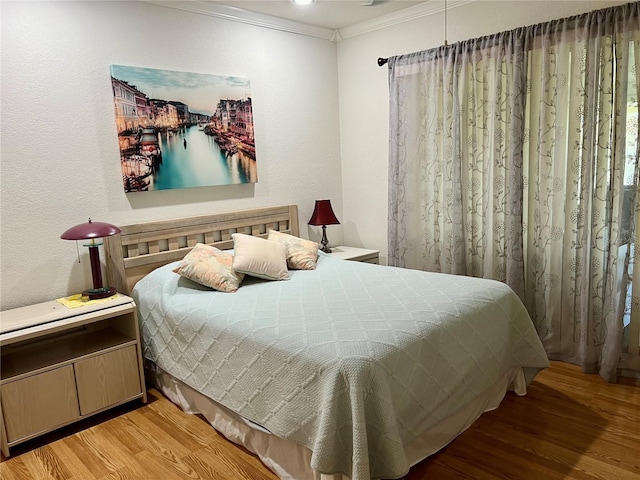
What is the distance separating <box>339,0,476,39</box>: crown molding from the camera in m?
3.61

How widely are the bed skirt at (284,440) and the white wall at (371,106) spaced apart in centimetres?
198

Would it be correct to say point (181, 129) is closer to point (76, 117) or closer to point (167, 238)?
point (76, 117)

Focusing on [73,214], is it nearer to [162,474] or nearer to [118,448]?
[118,448]

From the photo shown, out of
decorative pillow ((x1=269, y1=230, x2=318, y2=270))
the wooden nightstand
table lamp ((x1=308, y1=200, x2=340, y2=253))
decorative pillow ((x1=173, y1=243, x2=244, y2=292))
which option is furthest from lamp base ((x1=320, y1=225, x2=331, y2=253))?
the wooden nightstand

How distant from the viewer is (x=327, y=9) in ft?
12.3

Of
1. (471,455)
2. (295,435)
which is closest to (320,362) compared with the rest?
(295,435)

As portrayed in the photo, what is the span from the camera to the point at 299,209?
4281 mm

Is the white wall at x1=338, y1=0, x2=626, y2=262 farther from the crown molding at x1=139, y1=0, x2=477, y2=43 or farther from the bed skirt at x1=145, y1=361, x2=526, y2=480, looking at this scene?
the bed skirt at x1=145, y1=361, x2=526, y2=480

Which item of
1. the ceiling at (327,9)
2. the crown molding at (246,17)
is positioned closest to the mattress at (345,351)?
the crown molding at (246,17)

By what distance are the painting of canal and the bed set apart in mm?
399

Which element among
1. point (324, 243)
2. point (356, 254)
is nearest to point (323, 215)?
point (324, 243)

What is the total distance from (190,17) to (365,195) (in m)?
2.10

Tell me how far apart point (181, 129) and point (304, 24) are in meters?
1.53

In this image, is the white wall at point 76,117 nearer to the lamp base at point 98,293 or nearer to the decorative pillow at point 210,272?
the lamp base at point 98,293
